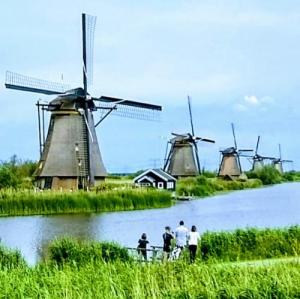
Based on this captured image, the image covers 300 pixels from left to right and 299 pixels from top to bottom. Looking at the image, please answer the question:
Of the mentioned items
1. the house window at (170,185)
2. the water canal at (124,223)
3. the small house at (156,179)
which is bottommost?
the water canal at (124,223)

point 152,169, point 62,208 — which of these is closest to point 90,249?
point 62,208

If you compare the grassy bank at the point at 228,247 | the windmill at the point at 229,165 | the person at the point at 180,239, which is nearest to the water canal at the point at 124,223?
the grassy bank at the point at 228,247

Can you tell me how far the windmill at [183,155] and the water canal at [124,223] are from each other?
26.9 metres

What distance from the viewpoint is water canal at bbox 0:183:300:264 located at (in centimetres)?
2581

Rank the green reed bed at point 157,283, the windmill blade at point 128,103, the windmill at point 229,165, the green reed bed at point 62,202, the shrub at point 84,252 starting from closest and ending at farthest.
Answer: the green reed bed at point 157,283
the shrub at point 84,252
the green reed bed at point 62,202
the windmill blade at point 128,103
the windmill at point 229,165

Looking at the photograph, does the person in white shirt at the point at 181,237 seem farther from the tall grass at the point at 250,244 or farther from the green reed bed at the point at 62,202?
the green reed bed at the point at 62,202

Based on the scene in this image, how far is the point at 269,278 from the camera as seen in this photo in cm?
1155

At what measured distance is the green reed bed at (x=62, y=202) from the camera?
37594mm

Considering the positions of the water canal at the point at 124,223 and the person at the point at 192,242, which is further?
the water canal at the point at 124,223

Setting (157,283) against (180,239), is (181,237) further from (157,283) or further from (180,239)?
(157,283)

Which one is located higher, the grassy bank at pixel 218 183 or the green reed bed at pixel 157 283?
the grassy bank at pixel 218 183

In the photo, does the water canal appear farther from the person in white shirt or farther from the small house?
the small house

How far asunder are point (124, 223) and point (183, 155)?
37.6 meters

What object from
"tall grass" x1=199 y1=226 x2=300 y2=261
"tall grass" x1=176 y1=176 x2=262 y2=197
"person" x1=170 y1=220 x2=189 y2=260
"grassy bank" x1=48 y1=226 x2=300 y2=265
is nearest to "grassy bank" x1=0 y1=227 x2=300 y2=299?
"grassy bank" x1=48 y1=226 x2=300 y2=265
